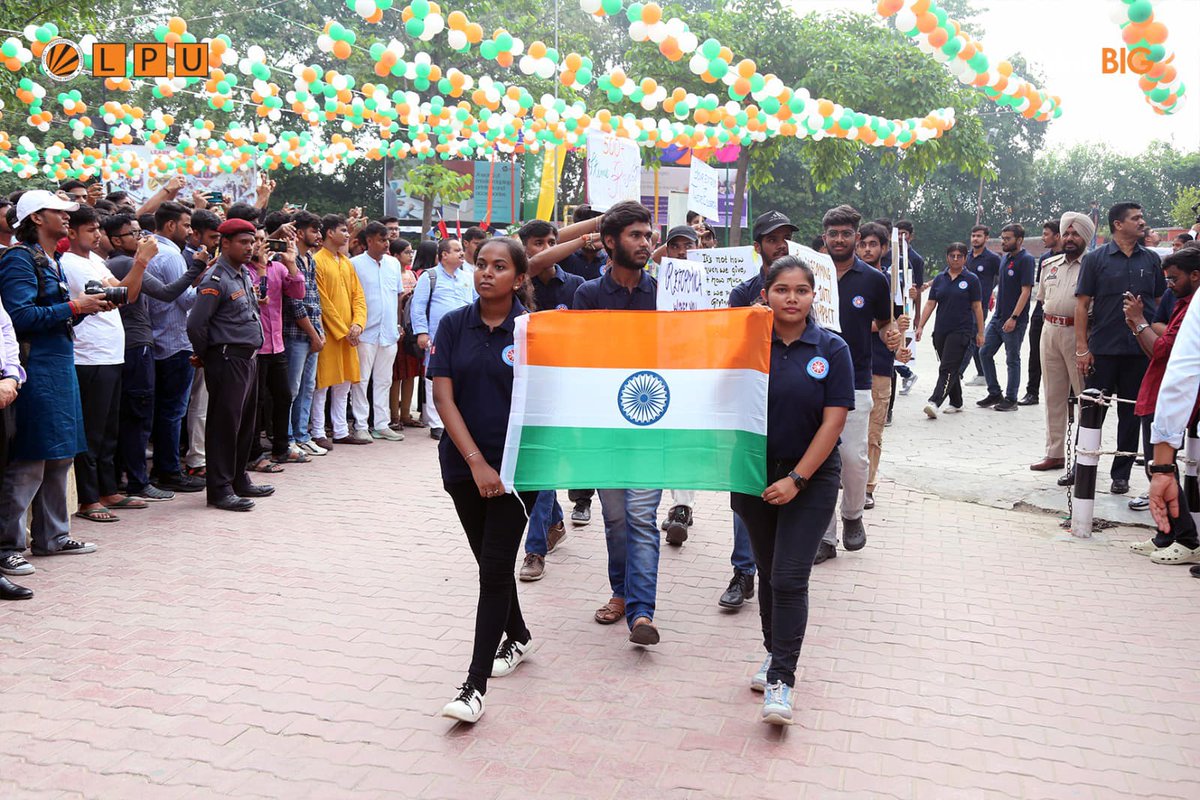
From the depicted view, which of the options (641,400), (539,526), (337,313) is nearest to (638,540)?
(641,400)

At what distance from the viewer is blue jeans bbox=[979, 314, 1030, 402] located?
13.8 meters

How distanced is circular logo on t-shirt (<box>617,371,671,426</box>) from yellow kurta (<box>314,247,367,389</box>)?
21.2 ft

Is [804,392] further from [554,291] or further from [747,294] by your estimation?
[554,291]

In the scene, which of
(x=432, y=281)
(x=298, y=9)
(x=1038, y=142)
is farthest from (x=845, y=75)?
(x=1038, y=142)

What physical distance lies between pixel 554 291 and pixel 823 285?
1.73m

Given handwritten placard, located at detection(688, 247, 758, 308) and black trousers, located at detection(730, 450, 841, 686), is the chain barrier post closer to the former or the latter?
handwritten placard, located at detection(688, 247, 758, 308)

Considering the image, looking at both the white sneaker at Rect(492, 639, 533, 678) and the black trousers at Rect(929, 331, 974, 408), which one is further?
the black trousers at Rect(929, 331, 974, 408)

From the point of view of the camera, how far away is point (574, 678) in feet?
15.9

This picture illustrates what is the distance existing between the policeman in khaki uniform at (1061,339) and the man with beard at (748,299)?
4.78 metres

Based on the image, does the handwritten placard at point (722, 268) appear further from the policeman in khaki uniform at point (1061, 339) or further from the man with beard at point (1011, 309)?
the man with beard at point (1011, 309)

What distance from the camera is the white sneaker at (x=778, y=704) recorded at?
13.8ft

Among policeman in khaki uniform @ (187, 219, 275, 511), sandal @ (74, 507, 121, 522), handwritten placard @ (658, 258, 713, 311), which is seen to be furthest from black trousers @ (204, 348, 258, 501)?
handwritten placard @ (658, 258, 713, 311)

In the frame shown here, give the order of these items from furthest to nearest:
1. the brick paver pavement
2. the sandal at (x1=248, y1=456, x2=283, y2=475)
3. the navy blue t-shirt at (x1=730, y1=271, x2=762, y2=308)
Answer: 1. the sandal at (x1=248, y1=456, x2=283, y2=475)
2. the navy blue t-shirt at (x1=730, y1=271, x2=762, y2=308)
3. the brick paver pavement

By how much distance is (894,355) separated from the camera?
26.0 ft
